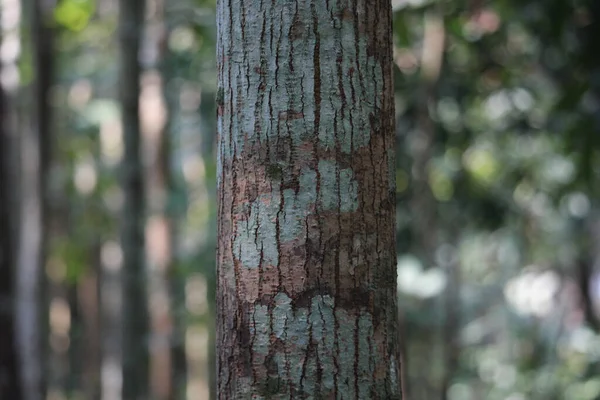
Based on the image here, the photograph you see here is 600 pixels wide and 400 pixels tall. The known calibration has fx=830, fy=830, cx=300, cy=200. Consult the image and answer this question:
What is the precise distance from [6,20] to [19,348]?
2621mm

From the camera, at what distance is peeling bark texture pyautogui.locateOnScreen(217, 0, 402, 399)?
5.04 feet

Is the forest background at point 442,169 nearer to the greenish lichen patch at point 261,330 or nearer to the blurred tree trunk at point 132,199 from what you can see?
the blurred tree trunk at point 132,199

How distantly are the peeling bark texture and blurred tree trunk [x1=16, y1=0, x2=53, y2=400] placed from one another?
4582mm

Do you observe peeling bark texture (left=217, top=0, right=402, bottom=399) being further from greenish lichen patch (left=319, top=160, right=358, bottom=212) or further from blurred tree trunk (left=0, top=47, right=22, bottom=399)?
blurred tree trunk (left=0, top=47, right=22, bottom=399)

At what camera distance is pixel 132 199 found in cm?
599

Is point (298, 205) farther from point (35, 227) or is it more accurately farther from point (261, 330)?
point (35, 227)

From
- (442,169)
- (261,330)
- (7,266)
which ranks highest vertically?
(442,169)

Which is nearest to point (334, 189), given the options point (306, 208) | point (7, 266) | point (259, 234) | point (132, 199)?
point (306, 208)

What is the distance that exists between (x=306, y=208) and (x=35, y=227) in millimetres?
4917

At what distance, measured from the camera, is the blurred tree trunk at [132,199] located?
588 centimetres

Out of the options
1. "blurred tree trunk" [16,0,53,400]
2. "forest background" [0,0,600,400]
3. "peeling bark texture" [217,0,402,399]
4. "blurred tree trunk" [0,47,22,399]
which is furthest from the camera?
"blurred tree trunk" [0,47,22,399]

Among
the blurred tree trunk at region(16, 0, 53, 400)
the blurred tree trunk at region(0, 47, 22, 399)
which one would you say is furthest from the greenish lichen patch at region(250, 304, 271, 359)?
the blurred tree trunk at region(0, 47, 22, 399)

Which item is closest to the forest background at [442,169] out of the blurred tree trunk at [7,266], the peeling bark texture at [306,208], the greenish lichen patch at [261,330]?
the blurred tree trunk at [7,266]

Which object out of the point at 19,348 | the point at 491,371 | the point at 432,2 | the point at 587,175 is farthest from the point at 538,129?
the point at 19,348
